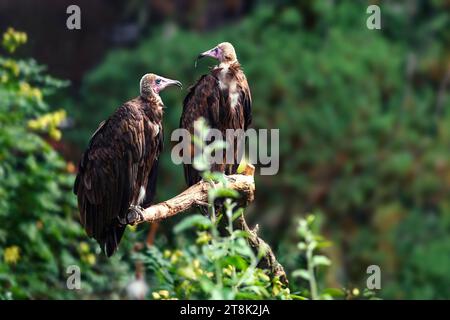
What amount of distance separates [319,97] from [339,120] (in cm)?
33

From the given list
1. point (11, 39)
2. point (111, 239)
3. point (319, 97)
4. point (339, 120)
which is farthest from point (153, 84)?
point (339, 120)

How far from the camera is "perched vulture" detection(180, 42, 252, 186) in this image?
585cm

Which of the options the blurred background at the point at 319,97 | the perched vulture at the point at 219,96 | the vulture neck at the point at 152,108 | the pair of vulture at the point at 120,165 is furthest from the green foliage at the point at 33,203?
the vulture neck at the point at 152,108

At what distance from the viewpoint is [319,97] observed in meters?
12.6

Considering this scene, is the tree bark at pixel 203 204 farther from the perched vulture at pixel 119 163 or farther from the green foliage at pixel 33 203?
the green foliage at pixel 33 203

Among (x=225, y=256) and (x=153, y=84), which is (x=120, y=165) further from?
(x=225, y=256)

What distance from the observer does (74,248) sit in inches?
392

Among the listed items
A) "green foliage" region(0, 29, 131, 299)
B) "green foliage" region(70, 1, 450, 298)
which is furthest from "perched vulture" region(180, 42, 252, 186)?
"green foliage" region(70, 1, 450, 298)

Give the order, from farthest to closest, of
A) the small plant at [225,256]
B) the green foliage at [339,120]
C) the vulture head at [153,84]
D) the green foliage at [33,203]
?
the green foliage at [339,120], the green foliage at [33,203], the vulture head at [153,84], the small plant at [225,256]

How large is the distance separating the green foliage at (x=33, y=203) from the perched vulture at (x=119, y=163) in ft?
9.75

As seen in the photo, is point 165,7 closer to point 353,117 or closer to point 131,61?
point 131,61

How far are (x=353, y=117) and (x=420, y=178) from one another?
1037 mm

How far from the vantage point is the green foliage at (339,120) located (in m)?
12.2
